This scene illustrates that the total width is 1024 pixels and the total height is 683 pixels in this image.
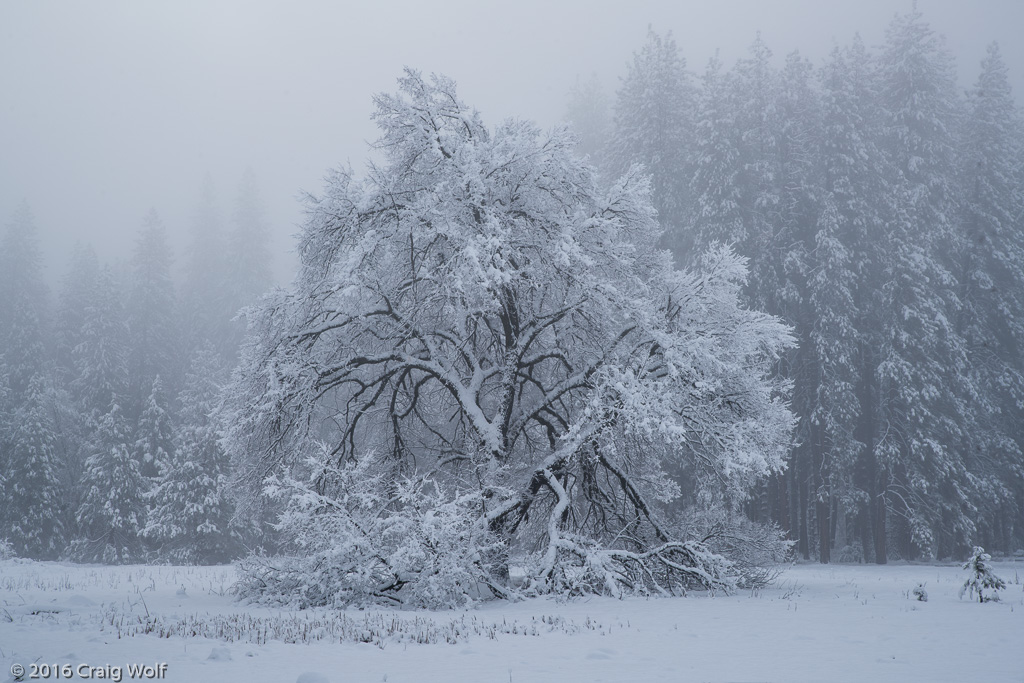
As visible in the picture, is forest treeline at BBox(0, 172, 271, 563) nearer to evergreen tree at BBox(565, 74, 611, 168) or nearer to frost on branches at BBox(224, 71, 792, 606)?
frost on branches at BBox(224, 71, 792, 606)

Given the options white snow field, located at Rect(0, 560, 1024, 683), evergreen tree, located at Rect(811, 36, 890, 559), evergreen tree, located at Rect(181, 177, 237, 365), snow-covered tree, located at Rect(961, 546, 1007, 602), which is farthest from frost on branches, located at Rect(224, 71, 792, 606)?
evergreen tree, located at Rect(181, 177, 237, 365)

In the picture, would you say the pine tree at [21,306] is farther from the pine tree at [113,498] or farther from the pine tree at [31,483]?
the pine tree at [113,498]

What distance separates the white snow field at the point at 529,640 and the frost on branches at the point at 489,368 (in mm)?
1168

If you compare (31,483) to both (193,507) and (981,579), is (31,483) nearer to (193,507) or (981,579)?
(193,507)

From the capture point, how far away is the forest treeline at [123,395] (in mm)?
28312

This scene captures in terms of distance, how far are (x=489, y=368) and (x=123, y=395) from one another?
24422 millimetres

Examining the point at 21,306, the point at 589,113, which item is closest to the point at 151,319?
the point at 21,306

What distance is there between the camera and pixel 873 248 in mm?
24469

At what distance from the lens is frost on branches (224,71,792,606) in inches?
454

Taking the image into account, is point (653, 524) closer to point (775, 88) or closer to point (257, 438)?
point (257, 438)

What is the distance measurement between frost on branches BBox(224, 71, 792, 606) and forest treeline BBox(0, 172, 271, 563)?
1185 cm

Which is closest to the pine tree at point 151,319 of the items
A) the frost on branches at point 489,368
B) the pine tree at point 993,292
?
the frost on branches at point 489,368

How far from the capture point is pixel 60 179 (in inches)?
4774

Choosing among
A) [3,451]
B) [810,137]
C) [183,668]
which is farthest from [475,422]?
[3,451]
